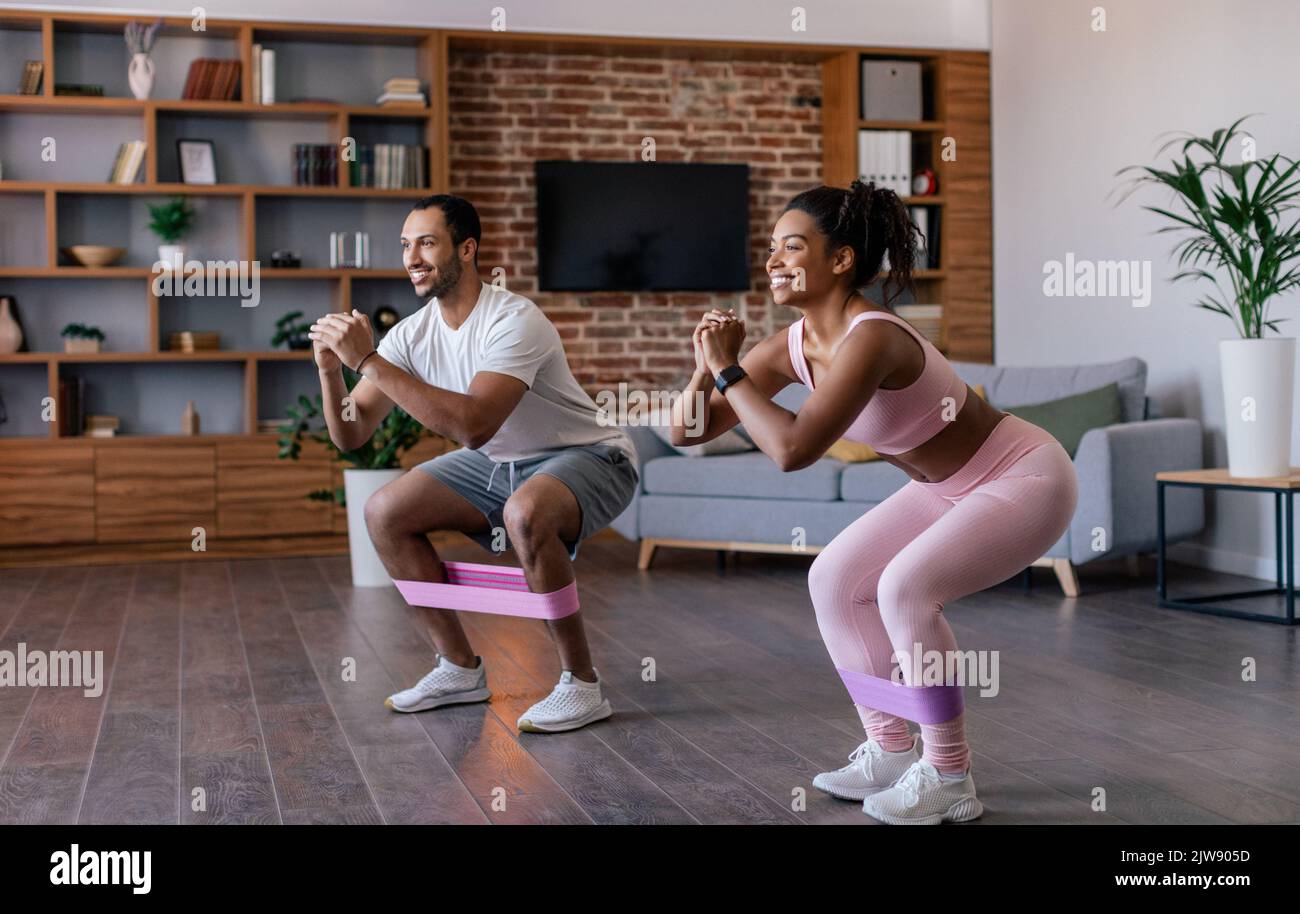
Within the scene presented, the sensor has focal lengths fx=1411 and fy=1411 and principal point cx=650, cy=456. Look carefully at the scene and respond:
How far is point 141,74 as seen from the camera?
6.38 metres

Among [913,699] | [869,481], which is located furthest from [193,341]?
[913,699]

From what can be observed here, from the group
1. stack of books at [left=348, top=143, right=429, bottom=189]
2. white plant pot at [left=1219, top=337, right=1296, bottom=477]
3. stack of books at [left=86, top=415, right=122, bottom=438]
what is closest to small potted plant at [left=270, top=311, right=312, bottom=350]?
stack of books at [left=348, top=143, right=429, bottom=189]

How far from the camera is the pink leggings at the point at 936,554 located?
2.42 meters

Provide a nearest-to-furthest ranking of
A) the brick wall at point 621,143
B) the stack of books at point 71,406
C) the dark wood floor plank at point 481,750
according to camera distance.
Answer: the dark wood floor plank at point 481,750, the stack of books at point 71,406, the brick wall at point 621,143

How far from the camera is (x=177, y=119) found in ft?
21.8

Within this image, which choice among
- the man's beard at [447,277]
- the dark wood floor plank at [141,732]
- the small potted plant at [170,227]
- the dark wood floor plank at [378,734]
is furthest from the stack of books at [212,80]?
the man's beard at [447,277]

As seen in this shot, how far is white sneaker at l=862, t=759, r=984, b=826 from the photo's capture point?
2.48 meters

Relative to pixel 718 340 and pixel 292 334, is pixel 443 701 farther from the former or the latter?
pixel 292 334

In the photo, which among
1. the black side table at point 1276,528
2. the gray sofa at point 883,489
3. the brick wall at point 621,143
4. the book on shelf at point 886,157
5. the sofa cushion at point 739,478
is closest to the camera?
the black side table at point 1276,528

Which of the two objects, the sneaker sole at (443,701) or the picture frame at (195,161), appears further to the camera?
the picture frame at (195,161)

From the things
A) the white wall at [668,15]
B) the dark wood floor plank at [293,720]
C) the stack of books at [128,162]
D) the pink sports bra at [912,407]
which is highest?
the white wall at [668,15]

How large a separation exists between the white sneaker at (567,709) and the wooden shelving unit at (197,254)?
3.43 metres

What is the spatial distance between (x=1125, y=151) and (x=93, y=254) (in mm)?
4603

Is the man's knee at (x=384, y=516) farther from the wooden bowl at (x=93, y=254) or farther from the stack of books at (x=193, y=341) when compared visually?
the wooden bowl at (x=93, y=254)
